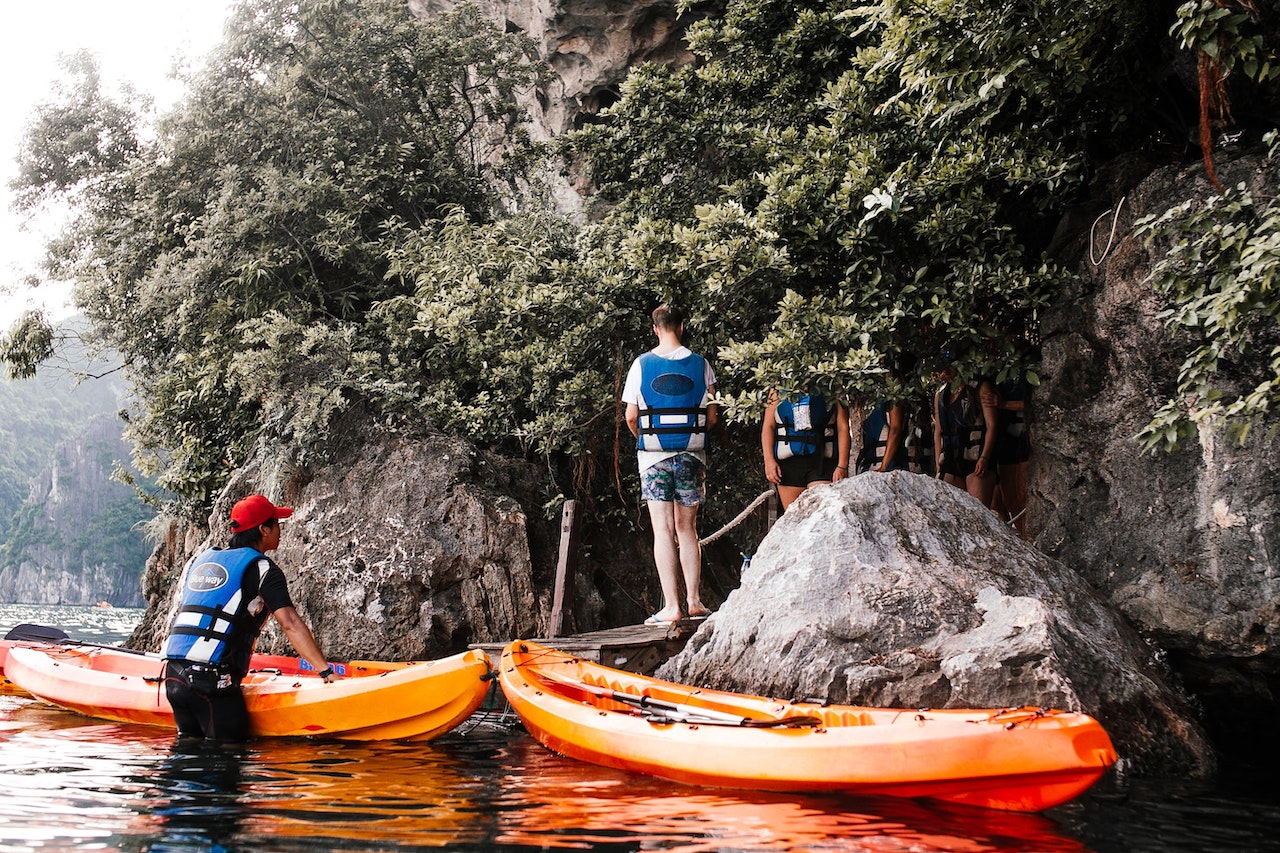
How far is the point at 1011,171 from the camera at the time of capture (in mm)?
6969

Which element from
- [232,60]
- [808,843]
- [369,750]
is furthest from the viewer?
[232,60]

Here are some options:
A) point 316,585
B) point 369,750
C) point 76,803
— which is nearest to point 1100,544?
point 369,750

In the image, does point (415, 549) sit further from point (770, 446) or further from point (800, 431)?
point (800, 431)

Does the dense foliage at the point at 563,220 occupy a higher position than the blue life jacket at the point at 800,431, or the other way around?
the dense foliage at the point at 563,220

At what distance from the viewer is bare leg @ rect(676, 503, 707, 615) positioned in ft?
23.3

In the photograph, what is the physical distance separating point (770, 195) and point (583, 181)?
5.51 meters

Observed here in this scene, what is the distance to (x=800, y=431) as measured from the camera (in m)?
7.88

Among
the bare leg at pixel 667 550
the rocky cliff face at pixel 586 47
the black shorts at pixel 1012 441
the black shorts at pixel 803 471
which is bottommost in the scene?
the bare leg at pixel 667 550

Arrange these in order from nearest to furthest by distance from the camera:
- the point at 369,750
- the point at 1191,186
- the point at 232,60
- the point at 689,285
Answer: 1. the point at 369,750
2. the point at 1191,186
3. the point at 689,285
4. the point at 232,60

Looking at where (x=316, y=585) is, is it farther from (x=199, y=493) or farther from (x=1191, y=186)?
(x=1191, y=186)

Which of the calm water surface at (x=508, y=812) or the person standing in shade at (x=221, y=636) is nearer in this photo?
the calm water surface at (x=508, y=812)

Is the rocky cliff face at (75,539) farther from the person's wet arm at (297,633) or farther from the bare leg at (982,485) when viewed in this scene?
the bare leg at (982,485)

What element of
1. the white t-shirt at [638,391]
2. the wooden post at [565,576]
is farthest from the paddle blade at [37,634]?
the white t-shirt at [638,391]

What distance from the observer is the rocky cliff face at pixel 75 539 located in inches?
3100
